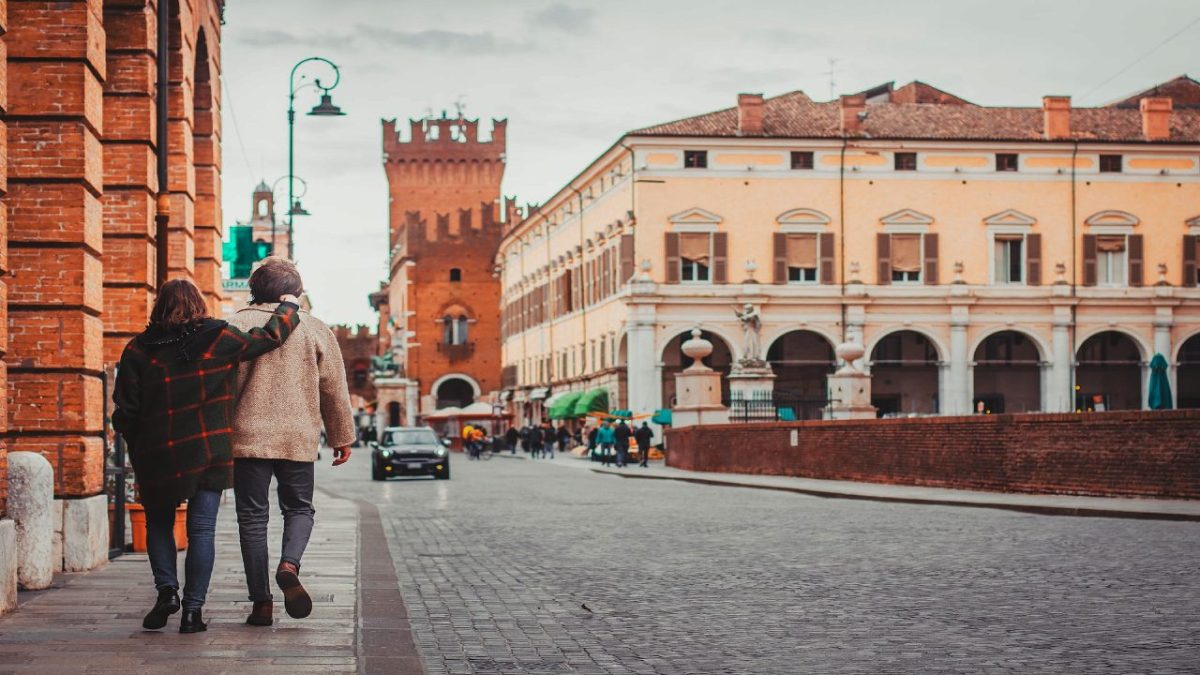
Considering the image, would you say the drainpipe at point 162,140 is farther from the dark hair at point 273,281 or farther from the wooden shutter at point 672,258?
the wooden shutter at point 672,258

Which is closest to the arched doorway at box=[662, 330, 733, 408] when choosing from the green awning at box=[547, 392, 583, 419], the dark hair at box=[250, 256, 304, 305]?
the green awning at box=[547, 392, 583, 419]

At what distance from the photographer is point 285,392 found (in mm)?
8664

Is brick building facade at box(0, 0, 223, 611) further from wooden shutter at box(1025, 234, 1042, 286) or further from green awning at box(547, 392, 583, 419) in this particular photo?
green awning at box(547, 392, 583, 419)

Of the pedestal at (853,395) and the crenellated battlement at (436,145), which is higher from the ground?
the crenellated battlement at (436,145)

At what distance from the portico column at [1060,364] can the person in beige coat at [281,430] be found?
5961 cm

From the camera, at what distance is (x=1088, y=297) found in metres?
65.8

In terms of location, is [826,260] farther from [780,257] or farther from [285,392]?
[285,392]

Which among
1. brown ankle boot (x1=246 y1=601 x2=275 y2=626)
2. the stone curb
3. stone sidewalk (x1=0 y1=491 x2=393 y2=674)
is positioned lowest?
the stone curb

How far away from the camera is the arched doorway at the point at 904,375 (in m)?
66.0

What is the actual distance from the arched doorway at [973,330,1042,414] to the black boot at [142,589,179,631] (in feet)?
197

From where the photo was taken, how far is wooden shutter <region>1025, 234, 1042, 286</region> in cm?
6619

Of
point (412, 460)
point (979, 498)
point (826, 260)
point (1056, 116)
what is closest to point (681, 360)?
A: point (826, 260)

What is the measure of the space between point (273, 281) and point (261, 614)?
1.69 m

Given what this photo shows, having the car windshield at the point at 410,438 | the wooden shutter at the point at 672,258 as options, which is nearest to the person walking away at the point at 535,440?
the wooden shutter at the point at 672,258
